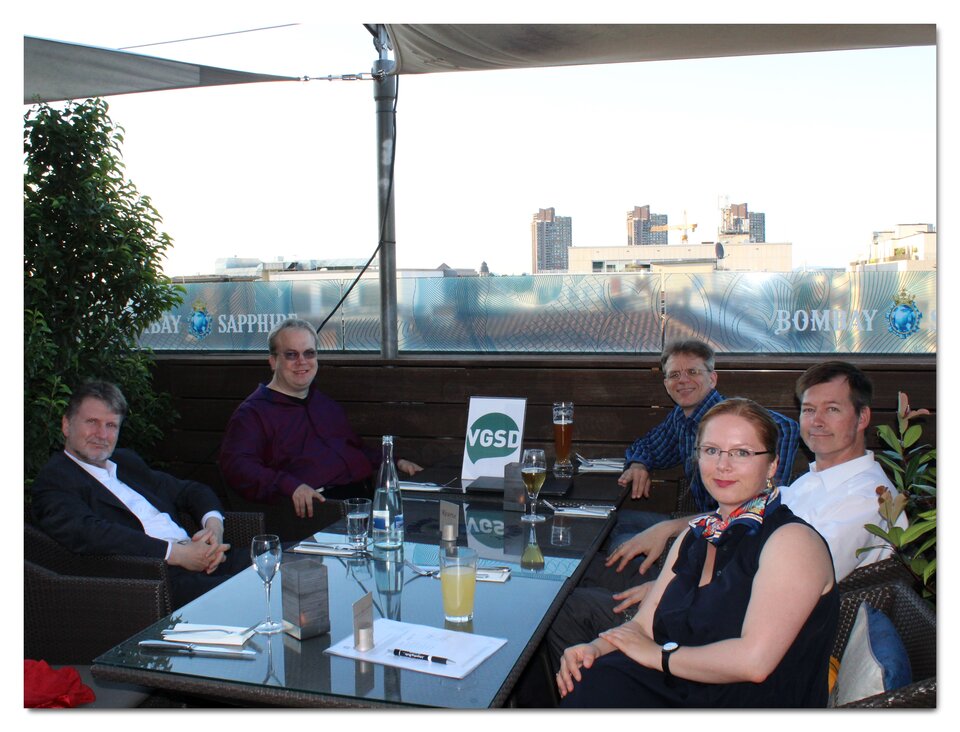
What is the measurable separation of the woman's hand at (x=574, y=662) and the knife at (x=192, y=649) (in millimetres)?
658

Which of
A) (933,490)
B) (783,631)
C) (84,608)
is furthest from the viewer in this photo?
(84,608)

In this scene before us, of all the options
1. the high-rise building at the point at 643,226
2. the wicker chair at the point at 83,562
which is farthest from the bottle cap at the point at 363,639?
the high-rise building at the point at 643,226

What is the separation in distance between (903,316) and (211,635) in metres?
3.28

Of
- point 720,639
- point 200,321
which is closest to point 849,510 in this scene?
point 720,639

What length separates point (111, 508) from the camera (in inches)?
104

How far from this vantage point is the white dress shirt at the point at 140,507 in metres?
2.72

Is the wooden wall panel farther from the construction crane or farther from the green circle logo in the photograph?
the construction crane

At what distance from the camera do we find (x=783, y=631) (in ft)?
5.10

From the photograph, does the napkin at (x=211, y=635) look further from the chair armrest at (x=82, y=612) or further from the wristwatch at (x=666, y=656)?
the wristwatch at (x=666, y=656)

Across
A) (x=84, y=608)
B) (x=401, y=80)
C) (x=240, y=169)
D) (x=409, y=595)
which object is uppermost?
(x=401, y=80)

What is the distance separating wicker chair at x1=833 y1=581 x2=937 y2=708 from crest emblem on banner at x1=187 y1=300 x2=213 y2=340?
11.8 feet

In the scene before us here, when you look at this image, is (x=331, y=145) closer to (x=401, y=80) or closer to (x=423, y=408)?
(x=401, y=80)

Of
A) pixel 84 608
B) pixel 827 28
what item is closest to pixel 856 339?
pixel 827 28

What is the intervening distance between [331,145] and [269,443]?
1.55 metres
